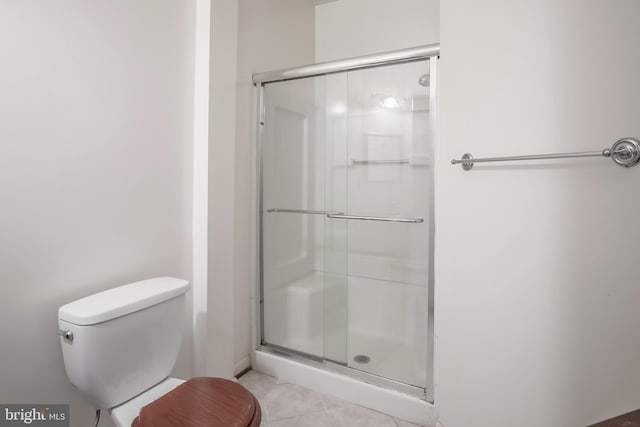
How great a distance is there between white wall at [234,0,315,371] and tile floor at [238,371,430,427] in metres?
0.30

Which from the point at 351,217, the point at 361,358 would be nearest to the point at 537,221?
the point at 351,217

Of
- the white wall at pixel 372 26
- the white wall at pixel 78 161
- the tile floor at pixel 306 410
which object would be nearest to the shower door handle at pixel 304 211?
the white wall at pixel 78 161

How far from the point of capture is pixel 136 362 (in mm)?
1160

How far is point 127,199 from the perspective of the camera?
1.35 metres

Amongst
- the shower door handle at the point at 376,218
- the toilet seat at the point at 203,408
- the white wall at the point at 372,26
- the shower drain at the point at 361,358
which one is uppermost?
the white wall at the point at 372,26

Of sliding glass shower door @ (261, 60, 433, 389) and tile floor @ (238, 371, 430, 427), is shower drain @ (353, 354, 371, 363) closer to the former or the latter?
sliding glass shower door @ (261, 60, 433, 389)

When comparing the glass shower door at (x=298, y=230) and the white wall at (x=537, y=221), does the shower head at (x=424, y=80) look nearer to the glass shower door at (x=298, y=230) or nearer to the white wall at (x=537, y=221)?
the white wall at (x=537, y=221)

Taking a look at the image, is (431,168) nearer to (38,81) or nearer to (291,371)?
(291,371)

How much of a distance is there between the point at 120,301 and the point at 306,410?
1.05 m

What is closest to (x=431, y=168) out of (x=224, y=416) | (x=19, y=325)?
(x=224, y=416)

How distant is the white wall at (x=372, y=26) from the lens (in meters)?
2.15

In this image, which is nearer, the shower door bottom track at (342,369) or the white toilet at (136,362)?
the white toilet at (136,362)

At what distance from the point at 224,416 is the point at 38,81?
1204mm

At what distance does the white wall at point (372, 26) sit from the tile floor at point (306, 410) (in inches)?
85.6
